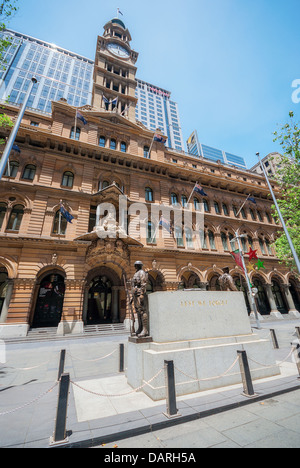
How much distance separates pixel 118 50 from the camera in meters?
33.1

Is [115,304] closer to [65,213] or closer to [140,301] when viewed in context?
[65,213]

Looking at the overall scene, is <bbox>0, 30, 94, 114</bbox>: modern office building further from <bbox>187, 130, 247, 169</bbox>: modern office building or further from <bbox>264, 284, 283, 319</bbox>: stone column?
<bbox>264, 284, 283, 319</bbox>: stone column

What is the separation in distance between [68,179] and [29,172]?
359 cm

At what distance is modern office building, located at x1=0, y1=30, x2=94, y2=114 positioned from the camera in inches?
3078

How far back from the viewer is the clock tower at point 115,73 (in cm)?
2778

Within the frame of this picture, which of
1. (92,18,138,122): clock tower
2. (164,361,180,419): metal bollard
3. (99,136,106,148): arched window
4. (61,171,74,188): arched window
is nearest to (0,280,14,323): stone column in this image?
(61,171,74,188): arched window

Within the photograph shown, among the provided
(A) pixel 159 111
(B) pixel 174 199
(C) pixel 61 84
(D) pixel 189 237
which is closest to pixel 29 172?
(B) pixel 174 199

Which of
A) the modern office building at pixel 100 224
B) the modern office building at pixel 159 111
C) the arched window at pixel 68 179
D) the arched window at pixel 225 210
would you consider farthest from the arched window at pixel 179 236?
the modern office building at pixel 159 111

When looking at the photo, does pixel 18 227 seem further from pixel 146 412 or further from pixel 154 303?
pixel 146 412

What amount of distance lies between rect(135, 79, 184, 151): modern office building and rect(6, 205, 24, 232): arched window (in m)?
83.7

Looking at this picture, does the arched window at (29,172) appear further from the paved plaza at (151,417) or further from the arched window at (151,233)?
the paved plaza at (151,417)

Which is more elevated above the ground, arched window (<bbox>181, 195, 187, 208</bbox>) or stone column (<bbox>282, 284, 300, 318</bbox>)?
arched window (<bbox>181, 195, 187, 208</bbox>)

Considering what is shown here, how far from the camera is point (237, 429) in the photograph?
11.8ft
